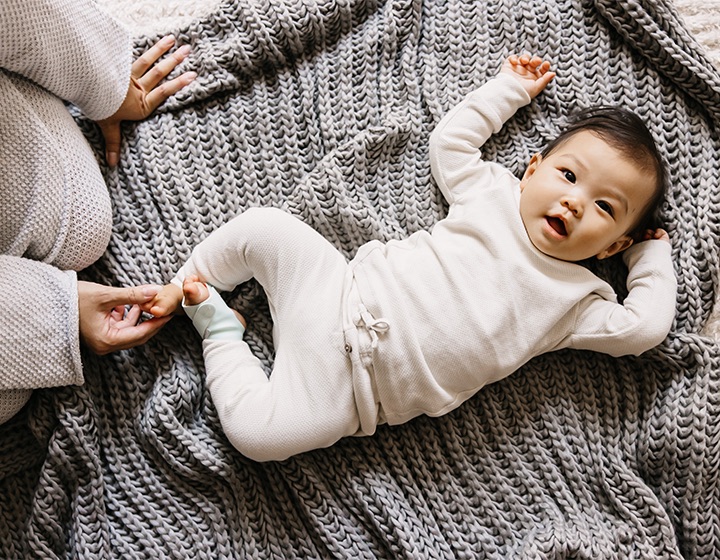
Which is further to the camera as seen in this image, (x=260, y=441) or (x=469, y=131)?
(x=469, y=131)

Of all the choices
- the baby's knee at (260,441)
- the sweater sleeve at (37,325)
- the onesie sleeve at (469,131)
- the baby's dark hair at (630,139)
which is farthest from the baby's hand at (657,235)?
the sweater sleeve at (37,325)

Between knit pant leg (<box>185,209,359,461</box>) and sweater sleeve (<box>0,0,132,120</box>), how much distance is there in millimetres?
266

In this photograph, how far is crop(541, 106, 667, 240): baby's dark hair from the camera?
97cm

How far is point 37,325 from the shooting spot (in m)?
0.90

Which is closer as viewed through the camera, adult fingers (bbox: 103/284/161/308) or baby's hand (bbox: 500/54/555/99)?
adult fingers (bbox: 103/284/161/308)

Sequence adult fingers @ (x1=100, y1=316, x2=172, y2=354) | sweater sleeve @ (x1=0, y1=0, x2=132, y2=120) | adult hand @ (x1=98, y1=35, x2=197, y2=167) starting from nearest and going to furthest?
sweater sleeve @ (x1=0, y1=0, x2=132, y2=120)
adult fingers @ (x1=100, y1=316, x2=172, y2=354)
adult hand @ (x1=98, y1=35, x2=197, y2=167)

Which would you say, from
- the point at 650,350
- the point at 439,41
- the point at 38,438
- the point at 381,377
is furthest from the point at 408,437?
the point at 439,41

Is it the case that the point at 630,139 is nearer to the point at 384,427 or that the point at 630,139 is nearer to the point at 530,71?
the point at 530,71

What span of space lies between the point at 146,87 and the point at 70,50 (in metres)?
0.18

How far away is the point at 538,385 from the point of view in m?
1.05

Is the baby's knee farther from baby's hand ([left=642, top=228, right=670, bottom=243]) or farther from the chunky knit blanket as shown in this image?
baby's hand ([left=642, top=228, right=670, bottom=243])

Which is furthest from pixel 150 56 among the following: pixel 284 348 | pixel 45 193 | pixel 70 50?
pixel 284 348

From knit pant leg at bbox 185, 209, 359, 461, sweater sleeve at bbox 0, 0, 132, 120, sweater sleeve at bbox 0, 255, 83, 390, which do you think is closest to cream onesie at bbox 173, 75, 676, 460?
knit pant leg at bbox 185, 209, 359, 461

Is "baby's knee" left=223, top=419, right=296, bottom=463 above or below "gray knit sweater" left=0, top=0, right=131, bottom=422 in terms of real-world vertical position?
below
